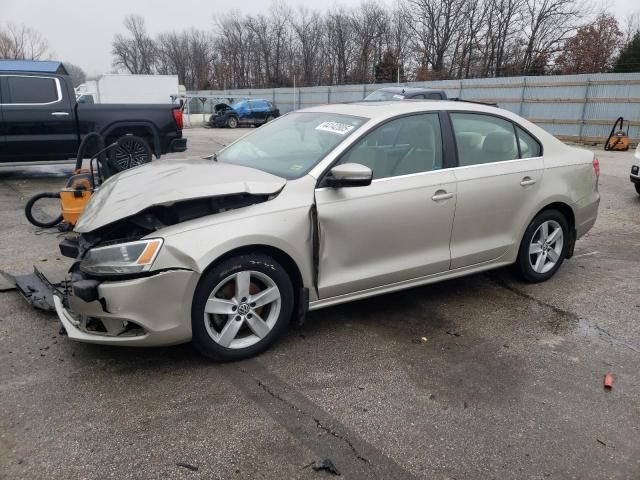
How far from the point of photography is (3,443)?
2.57 metres

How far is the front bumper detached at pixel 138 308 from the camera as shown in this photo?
2994 mm

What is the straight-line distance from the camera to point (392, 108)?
4.11 m

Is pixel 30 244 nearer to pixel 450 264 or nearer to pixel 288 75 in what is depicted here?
pixel 450 264

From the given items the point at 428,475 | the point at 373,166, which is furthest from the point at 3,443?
the point at 373,166

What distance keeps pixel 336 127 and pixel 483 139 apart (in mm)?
1325

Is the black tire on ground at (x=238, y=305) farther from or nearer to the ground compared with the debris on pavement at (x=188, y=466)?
farther from the ground

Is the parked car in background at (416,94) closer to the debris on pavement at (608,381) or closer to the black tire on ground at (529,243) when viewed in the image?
the black tire on ground at (529,243)

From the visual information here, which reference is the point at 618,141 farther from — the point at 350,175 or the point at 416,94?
the point at 350,175

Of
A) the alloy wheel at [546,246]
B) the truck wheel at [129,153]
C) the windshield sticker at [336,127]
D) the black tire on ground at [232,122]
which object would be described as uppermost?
the windshield sticker at [336,127]

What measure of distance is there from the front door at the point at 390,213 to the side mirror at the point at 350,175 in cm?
8

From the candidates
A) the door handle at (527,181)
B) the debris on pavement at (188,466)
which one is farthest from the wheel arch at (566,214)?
the debris on pavement at (188,466)

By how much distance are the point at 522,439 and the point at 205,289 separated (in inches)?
75.3

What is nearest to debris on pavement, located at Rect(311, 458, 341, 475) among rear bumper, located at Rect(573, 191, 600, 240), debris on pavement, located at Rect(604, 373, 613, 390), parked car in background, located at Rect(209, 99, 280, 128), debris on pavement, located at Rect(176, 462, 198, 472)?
debris on pavement, located at Rect(176, 462, 198, 472)

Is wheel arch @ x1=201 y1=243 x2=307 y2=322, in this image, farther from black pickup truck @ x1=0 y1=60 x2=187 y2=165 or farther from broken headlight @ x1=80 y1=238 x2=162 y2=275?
black pickup truck @ x1=0 y1=60 x2=187 y2=165
